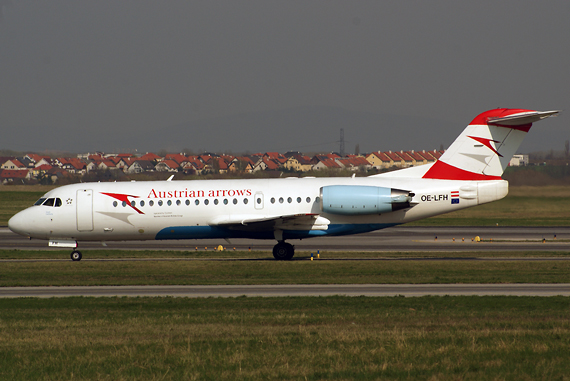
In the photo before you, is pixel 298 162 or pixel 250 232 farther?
pixel 298 162

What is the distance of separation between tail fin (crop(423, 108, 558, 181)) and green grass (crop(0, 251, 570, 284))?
4.27m

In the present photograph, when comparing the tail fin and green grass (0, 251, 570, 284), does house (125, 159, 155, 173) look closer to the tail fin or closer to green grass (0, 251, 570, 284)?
green grass (0, 251, 570, 284)

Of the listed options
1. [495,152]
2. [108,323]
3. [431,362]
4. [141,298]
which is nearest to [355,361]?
[431,362]

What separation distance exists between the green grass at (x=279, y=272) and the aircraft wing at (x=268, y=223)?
182 centimetres

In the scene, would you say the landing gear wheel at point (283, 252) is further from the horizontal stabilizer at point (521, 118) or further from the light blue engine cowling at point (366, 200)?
the horizontal stabilizer at point (521, 118)

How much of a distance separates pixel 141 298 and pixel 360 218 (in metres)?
13.8

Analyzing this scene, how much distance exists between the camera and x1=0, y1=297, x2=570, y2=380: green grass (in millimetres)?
10469

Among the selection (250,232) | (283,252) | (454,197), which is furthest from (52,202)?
(454,197)

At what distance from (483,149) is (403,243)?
10.1 meters

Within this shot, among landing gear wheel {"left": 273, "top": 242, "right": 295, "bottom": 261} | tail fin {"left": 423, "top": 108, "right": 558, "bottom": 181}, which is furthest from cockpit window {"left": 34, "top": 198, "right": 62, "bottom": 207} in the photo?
tail fin {"left": 423, "top": 108, "right": 558, "bottom": 181}

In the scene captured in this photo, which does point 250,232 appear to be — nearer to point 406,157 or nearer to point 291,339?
point 291,339

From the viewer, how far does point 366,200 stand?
29484mm

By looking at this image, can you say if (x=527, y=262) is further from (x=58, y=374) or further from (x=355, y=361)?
(x=58, y=374)

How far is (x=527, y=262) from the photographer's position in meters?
27.5
